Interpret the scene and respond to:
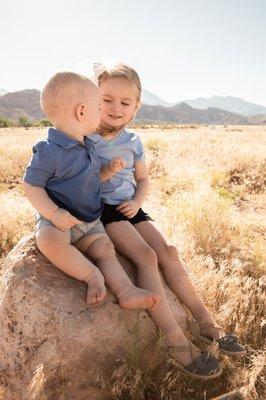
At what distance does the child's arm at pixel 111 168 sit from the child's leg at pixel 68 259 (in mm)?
603

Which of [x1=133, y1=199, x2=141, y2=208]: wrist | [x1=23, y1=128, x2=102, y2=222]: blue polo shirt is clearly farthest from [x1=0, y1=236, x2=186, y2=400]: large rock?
[x1=133, y1=199, x2=141, y2=208]: wrist

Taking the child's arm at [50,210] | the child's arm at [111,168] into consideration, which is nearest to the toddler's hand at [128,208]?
the child's arm at [111,168]

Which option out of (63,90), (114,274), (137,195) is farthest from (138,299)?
(63,90)

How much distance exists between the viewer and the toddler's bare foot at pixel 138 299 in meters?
2.79

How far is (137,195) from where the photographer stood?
3514 millimetres

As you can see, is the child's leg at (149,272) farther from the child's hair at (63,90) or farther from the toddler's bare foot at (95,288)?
the child's hair at (63,90)

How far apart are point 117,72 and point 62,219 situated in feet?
4.07

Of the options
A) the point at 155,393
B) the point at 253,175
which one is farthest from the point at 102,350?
the point at 253,175

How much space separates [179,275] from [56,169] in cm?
121

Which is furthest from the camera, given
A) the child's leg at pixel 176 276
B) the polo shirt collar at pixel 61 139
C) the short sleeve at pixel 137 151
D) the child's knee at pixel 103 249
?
the short sleeve at pixel 137 151

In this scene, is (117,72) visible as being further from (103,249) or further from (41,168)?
(103,249)

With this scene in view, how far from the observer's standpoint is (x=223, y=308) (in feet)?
11.7

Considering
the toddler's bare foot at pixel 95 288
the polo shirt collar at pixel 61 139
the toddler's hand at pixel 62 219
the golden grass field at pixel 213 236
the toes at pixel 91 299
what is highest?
the polo shirt collar at pixel 61 139

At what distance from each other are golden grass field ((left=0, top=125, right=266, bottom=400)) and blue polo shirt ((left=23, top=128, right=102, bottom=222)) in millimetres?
1090
